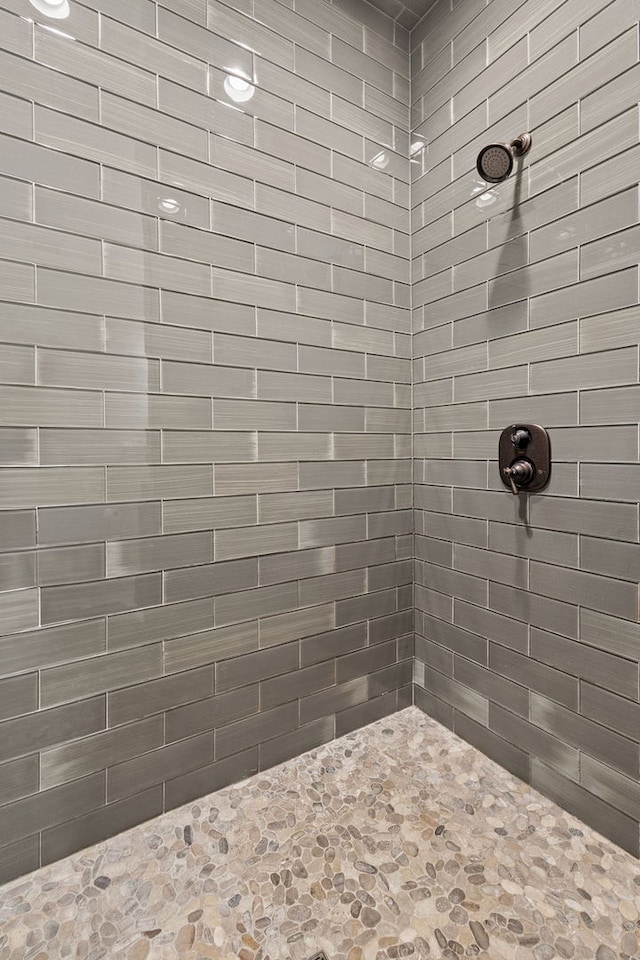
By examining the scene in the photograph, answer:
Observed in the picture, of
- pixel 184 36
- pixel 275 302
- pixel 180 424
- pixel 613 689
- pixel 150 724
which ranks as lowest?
pixel 150 724

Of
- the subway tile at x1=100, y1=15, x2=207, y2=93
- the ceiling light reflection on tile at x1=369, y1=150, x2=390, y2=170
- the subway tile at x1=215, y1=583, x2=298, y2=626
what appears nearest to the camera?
the subway tile at x1=100, y1=15, x2=207, y2=93

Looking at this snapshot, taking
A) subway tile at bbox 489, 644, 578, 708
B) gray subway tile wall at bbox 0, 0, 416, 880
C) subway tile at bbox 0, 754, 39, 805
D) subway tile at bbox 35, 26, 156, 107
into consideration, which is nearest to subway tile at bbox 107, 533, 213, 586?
gray subway tile wall at bbox 0, 0, 416, 880

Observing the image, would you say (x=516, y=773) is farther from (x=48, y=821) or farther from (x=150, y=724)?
(x=48, y=821)

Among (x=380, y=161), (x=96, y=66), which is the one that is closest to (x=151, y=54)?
(x=96, y=66)

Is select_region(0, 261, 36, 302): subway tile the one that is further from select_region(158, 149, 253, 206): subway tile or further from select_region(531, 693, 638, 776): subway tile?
select_region(531, 693, 638, 776): subway tile

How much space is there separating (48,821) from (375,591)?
3.38ft

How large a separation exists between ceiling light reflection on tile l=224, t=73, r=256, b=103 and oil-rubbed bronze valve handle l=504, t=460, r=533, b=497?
4.01 ft

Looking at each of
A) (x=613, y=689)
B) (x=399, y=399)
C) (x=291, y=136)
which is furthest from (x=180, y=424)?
(x=613, y=689)

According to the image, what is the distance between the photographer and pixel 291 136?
4.52 feet

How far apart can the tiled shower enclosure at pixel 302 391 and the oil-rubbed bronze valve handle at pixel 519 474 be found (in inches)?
2.2

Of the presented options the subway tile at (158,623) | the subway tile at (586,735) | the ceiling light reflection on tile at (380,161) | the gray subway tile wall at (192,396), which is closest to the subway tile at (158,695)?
the gray subway tile wall at (192,396)

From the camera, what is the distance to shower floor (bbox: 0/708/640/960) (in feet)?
2.99

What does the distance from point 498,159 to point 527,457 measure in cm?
76

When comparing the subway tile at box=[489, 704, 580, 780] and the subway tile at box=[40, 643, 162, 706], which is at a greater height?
the subway tile at box=[40, 643, 162, 706]
